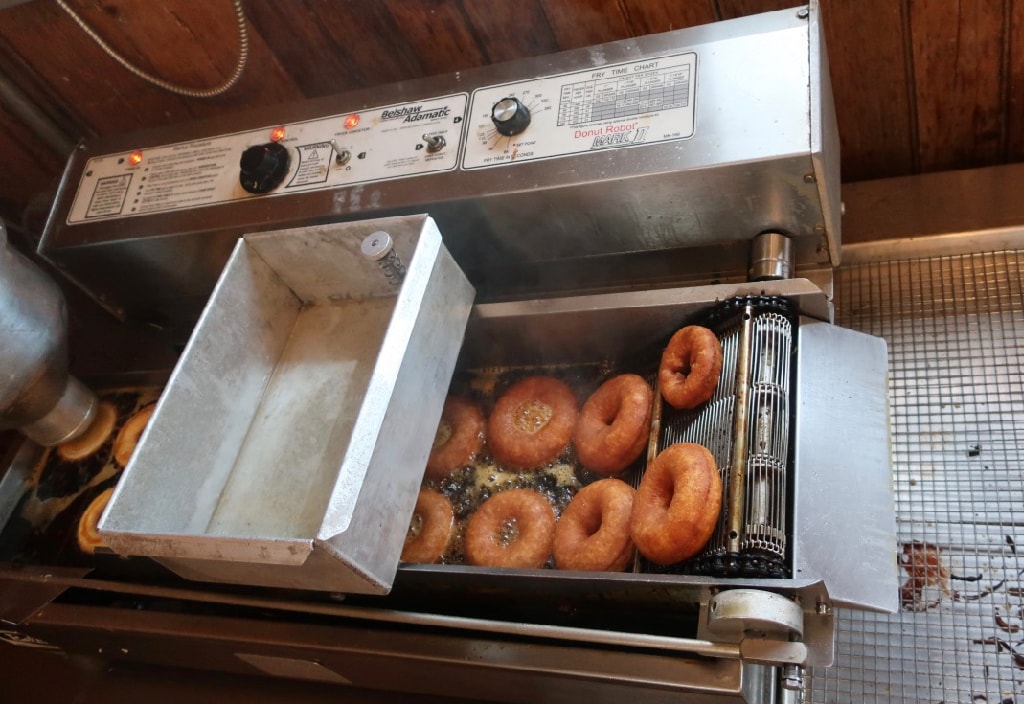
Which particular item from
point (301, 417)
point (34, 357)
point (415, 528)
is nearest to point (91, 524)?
point (34, 357)

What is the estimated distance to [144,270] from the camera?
1604 mm

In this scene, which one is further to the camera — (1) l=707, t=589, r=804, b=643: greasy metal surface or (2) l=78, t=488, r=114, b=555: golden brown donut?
(2) l=78, t=488, r=114, b=555: golden brown donut

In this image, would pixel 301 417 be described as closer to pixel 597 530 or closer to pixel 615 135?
pixel 597 530

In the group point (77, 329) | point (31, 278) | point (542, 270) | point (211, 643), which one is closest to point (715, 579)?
point (542, 270)

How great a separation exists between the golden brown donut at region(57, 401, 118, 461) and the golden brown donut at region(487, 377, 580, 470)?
80 centimetres

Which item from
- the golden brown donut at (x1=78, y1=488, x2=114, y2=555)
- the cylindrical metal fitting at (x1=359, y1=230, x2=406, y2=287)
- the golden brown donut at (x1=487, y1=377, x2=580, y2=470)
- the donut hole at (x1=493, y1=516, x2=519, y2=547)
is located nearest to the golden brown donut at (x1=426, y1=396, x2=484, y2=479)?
the golden brown donut at (x1=487, y1=377, x2=580, y2=470)

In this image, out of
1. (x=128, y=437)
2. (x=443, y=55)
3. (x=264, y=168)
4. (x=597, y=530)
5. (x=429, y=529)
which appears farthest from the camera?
(x=443, y=55)

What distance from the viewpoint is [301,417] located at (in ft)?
4.47

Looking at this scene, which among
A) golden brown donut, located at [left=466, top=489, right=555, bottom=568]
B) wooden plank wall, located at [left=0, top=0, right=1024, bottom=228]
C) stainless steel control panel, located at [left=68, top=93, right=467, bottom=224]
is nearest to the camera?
golden brown donut, located at [left=466, top=489, right=555, bottom=568]

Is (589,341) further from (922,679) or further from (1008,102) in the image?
(1008,102)

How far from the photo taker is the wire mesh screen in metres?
1.17

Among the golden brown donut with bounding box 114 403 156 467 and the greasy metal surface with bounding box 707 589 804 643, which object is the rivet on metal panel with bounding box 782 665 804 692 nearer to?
the greasy metal surface with bounding box 707 589 804 643

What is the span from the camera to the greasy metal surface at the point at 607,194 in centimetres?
114

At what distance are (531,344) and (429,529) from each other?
0.37m
